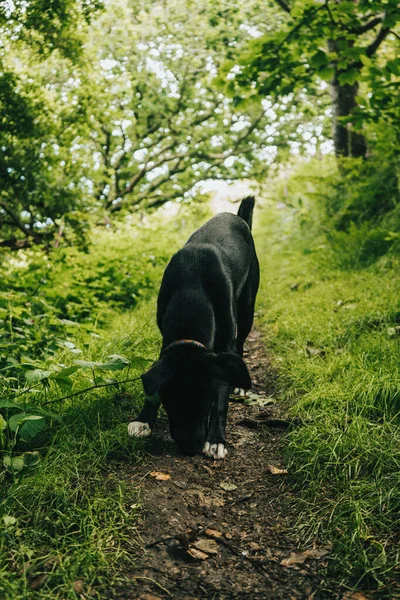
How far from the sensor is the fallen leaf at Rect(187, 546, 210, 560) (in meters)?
2.18

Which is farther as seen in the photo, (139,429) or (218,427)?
(218,427)

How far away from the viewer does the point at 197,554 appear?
2.19 metres

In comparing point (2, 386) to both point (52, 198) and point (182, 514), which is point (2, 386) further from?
point (52, 198)

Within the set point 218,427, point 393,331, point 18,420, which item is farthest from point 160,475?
point 393,331

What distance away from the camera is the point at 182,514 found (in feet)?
8.05

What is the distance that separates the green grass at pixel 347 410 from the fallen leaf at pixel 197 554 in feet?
1.60

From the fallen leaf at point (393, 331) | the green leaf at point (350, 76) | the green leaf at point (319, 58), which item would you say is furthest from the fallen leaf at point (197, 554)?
the green leaf at point (350, 76)

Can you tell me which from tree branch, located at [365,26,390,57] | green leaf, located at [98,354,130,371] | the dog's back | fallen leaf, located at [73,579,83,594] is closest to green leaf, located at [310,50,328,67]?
the dog's back

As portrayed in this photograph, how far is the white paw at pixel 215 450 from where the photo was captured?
10.1 ft

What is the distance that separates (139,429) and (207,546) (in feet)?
3.25

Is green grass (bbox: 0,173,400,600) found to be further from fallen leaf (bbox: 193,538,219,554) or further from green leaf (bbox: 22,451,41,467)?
fallen leaf (bbox: 193,538,219,554)

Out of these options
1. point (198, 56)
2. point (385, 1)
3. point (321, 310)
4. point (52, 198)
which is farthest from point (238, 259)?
point (198, 56)

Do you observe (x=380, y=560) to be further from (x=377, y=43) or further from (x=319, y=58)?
(x=377, y=43)

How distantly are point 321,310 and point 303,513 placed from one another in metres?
3.13
